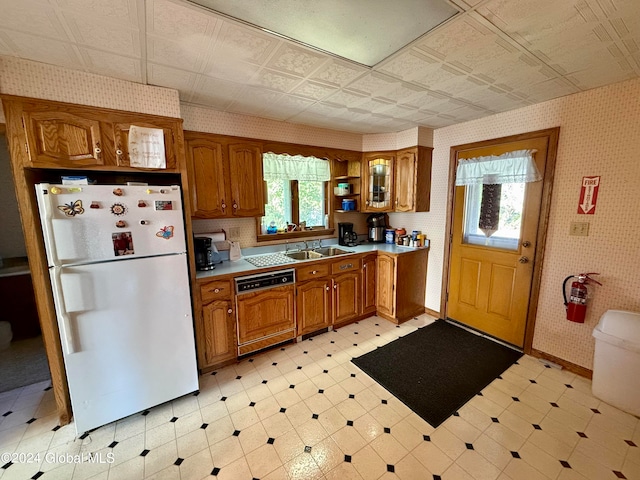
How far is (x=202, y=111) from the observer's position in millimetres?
2389

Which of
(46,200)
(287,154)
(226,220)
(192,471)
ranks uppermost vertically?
(287,154)

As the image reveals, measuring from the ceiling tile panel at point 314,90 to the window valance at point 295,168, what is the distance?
3.26 ft

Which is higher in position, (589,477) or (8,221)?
(8,221)

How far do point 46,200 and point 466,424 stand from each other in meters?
2.97

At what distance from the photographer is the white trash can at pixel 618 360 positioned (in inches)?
72.2

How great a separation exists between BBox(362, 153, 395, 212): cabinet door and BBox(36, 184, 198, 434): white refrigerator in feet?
7.69

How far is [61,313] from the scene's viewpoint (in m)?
1.59

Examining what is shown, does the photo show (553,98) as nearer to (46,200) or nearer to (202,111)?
(202,111)

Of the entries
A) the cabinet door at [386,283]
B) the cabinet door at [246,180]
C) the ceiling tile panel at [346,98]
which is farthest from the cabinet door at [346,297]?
the ceiling tile panel at [346,98]

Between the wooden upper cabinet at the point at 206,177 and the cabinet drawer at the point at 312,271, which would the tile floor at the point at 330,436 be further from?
the wooden upper cabinet at the point at 206,177

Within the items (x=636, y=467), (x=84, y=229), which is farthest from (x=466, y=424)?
(x=84, y=229)

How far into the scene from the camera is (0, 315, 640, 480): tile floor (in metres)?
1.53

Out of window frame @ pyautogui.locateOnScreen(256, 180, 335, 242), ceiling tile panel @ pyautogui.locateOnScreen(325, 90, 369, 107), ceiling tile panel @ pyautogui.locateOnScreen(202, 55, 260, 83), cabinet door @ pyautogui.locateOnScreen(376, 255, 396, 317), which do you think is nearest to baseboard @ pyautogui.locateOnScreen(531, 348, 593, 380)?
cabinet door @ pyautogui.locateOnScreen(376, 255, 396, 317)

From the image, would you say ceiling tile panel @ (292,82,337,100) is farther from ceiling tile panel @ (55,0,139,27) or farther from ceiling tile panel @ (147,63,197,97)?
ceiling tile panel @ (55,0,139,27)
